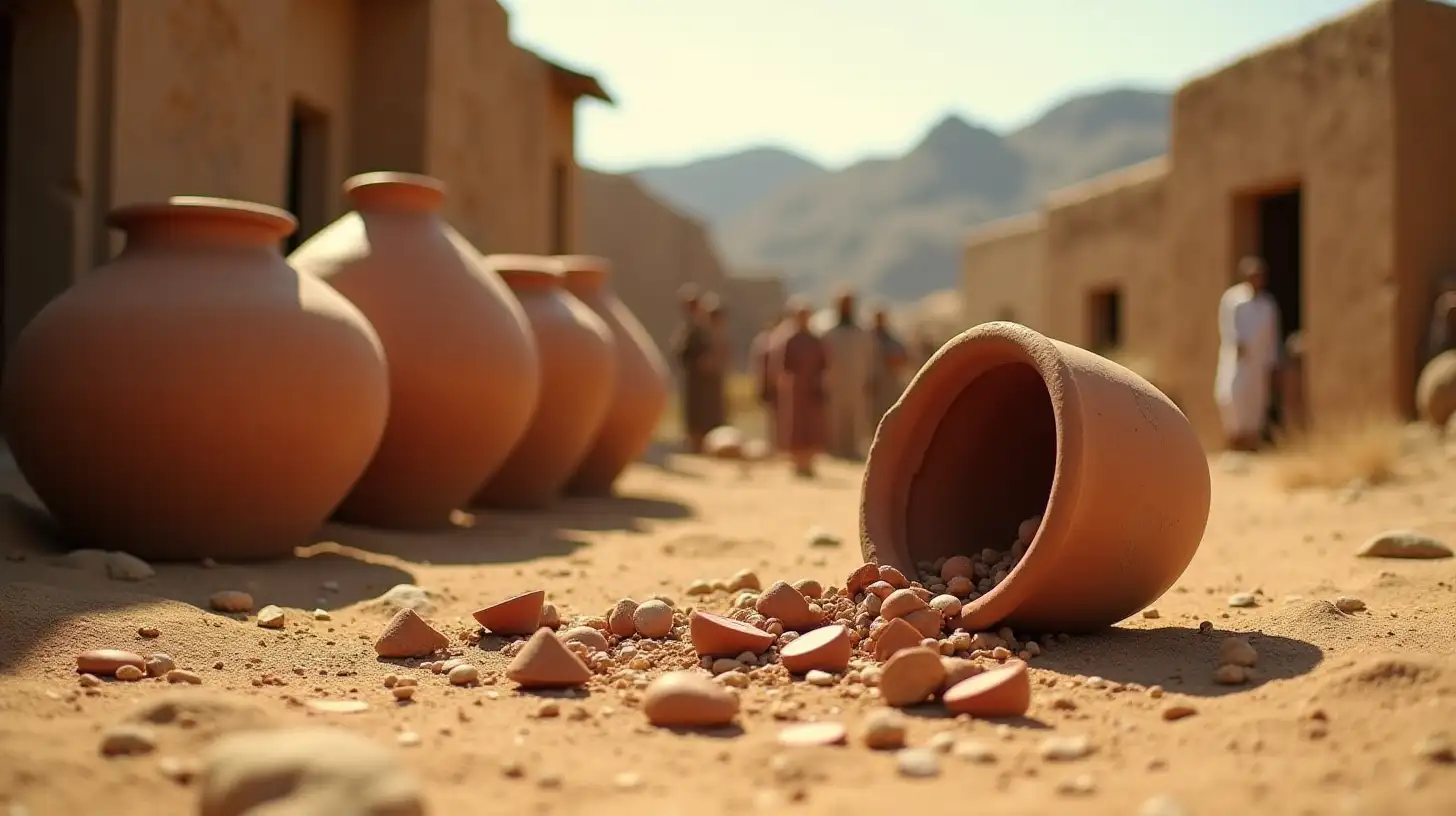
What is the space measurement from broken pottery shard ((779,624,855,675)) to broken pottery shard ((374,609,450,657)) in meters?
0.87

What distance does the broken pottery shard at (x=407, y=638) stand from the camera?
9.93 ft

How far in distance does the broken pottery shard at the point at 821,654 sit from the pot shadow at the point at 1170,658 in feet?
1.47

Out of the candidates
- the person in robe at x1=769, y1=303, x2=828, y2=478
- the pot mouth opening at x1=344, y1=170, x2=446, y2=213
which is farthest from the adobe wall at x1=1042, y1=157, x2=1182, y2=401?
the pot mouth opening at x1=344, y1=170, x2=446, y2=213

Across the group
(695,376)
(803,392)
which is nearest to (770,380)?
(695,376)

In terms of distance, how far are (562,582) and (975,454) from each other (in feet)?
4.87

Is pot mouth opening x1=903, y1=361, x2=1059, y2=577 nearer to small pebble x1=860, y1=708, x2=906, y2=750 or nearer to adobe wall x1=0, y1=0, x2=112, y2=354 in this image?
small pebble x1=860, y1=708, x2=906, y2=750

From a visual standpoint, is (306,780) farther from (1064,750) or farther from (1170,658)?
(1170,658)

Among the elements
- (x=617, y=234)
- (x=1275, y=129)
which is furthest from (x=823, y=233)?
(x=1275, y=129)

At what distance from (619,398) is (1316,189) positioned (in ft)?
19.4

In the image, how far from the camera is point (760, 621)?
10.5 ft

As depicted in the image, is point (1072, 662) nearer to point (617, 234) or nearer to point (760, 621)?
point (760, 621)

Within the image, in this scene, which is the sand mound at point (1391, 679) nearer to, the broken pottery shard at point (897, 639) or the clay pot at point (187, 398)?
the broken pottery shard at point (897, 639)

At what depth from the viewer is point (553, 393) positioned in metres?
6.60

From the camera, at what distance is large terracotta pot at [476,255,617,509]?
6621 mm
